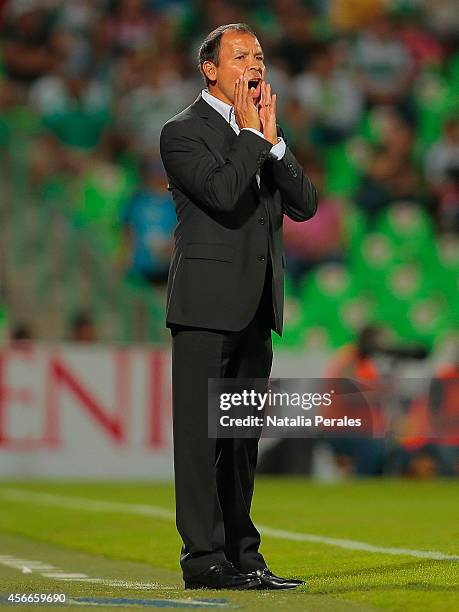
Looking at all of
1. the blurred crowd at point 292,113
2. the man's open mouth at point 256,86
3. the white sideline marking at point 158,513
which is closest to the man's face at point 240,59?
the man's open mouth at point 256,86

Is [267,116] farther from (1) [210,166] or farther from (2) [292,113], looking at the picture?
(2) [292,113]

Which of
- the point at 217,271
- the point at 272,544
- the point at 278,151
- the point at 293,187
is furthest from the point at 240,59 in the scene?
the point at 272,544

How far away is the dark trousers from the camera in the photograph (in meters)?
4.77

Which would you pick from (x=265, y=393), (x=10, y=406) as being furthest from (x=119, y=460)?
(x=265, y=393)

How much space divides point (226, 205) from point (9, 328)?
9.43 m

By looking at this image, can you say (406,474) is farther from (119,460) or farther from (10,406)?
(10,406)

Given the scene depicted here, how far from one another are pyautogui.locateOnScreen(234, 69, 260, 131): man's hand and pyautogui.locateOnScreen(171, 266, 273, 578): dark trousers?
1.76 feet

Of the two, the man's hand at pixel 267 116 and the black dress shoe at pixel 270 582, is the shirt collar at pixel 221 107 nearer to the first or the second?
the man's hand at pixel 267 116

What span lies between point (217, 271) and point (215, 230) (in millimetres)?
136

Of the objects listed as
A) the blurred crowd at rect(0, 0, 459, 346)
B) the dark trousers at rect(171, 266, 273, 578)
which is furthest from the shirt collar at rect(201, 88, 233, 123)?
the blurred crowd at rect(0, 0, 459, 346)

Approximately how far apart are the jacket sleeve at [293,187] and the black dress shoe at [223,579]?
121 cm

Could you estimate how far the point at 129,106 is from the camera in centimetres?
1620

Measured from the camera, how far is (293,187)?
487 cm

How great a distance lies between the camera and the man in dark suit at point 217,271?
15.6ft
